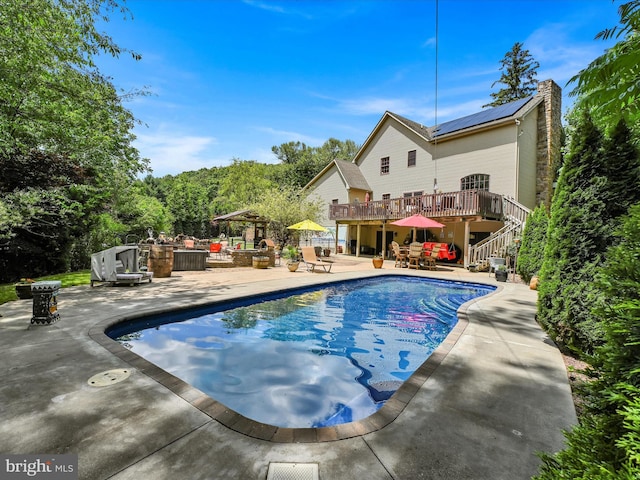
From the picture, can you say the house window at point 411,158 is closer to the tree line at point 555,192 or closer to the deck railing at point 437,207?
the deck railing at point 437,207

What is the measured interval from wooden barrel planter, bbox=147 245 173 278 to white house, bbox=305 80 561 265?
39.9 feet

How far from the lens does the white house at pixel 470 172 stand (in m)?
14.9

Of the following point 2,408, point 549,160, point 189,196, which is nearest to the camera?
point 2,408

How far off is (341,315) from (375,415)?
4.69 m

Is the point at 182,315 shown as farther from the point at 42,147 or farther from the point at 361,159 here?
the point at 361,159

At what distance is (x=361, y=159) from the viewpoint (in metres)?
24.5

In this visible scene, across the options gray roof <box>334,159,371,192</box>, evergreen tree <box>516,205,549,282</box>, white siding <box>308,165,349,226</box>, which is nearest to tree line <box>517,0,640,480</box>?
evergreen tree <box>516,205,549,282</box>

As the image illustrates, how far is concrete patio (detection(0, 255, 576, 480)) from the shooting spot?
6.55 ft

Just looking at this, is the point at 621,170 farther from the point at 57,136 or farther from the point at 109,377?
the point at 57,136

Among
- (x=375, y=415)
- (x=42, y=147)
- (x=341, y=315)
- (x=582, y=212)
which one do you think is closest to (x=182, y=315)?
(x=341, y=315)

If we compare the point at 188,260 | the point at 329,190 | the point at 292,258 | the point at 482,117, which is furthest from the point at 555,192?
the point at 329,190

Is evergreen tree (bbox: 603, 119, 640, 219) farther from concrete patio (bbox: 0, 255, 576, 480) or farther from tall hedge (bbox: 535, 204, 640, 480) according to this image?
tall hedge (bbox: 535, 204, 640, 480)

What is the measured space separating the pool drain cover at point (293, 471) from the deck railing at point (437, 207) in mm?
14464

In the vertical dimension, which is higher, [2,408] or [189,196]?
[189,196]
